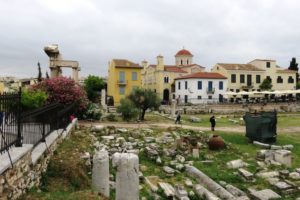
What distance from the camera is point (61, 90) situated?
22.5 metres

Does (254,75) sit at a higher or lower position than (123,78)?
higher

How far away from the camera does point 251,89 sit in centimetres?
6638

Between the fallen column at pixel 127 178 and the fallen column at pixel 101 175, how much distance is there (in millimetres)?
1429

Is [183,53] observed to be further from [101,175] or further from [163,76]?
[101,175]

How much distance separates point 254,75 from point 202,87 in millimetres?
12012

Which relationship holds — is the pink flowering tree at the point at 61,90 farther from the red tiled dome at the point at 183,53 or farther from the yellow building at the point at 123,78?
the red tiled dome at the point at 183,53

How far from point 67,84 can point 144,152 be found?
7705 mm

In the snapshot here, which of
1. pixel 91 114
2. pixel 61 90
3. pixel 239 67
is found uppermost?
pixel 239 67

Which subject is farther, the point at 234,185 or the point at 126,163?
the point at 234,185

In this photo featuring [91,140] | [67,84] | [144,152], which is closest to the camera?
[144,152]

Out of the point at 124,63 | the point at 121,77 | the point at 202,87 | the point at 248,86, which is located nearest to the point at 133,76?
the point at 121,77

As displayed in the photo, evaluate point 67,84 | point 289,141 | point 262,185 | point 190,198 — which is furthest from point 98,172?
point 289,141

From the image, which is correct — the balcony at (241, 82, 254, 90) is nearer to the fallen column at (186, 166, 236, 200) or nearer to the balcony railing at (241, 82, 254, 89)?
the balcony railing at (241, 82, 254, 89)

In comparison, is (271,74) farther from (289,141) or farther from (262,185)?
(262,185)
